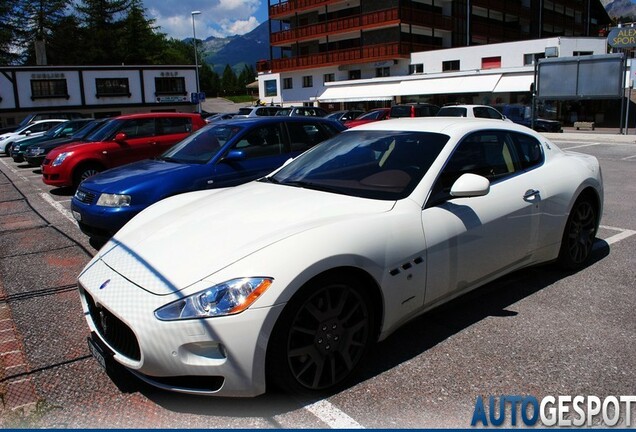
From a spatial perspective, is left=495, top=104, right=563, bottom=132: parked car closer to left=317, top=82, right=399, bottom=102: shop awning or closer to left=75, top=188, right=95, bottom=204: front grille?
left=317, top=82, right=399, bottom=102: shop awning

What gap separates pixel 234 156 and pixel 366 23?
42935 millimetres

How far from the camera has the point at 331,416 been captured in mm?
2826

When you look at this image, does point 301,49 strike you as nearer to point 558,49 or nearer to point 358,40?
point 358,40

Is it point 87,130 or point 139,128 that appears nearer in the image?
point 139,128

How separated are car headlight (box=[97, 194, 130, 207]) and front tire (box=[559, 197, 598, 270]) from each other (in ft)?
14.5

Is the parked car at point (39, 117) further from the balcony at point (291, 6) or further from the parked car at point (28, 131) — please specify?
the balcony at point (291, 6)

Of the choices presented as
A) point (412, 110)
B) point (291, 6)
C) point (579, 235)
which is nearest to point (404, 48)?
point (291, 6)

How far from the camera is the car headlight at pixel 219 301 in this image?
2682 millimetres

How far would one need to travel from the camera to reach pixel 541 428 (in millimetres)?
2756

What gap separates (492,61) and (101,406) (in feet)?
137

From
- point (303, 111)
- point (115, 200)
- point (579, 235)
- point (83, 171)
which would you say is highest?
point (303, 111)

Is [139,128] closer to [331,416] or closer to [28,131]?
[331,416]

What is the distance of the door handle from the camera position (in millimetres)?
4213

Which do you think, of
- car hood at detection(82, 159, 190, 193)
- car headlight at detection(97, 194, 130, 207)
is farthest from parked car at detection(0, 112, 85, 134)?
car headlight at detection(97, 194, 130, 207)
